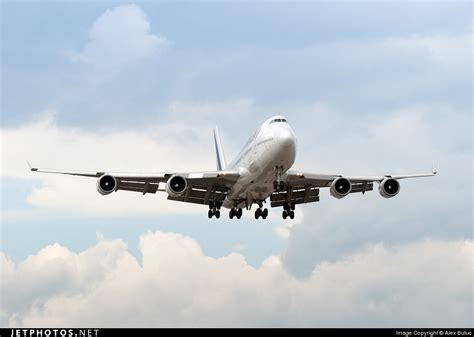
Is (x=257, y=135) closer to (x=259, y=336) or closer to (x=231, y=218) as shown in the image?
(x=231, y=218)

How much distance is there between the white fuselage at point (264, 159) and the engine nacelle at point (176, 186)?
3779mm

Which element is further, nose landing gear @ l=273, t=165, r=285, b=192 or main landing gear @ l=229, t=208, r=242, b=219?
main landing gear @ l=229, t=208, r=242, b=219

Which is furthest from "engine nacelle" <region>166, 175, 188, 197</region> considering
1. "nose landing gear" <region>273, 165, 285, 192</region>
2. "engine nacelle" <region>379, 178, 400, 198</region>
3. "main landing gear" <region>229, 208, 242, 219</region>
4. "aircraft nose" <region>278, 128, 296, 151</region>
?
"engine nacelle" <region>379, 178, 400, 198</region>

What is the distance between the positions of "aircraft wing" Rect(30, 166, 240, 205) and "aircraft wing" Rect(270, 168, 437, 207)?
14.1ft

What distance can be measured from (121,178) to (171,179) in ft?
11.7

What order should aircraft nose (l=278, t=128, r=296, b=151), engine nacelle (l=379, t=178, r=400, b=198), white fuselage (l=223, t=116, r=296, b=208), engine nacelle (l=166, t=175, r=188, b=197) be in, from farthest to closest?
engine nacelle (l=379, t=178, r=400, b=198)
engine nacelle (l=166, t=175, r=188, b=197)
white fuselage (l=223, t=116, r=296, b=208)
aircraft nose (l=278, t=128, r=296, b=151)

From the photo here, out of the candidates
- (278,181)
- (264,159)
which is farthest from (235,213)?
(264,159)

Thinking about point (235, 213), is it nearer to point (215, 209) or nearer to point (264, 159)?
point (215, 209)

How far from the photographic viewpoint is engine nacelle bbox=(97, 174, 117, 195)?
215ft

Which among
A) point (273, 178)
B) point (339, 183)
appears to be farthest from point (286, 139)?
point (339, 183)

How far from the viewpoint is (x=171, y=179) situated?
2613 inches

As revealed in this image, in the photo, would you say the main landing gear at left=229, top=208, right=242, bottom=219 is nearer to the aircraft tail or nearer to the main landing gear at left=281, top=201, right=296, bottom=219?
the main landing gear at left=281, top=201, right=296, bottom=219

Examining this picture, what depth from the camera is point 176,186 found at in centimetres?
6631

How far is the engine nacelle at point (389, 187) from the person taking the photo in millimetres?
69688
